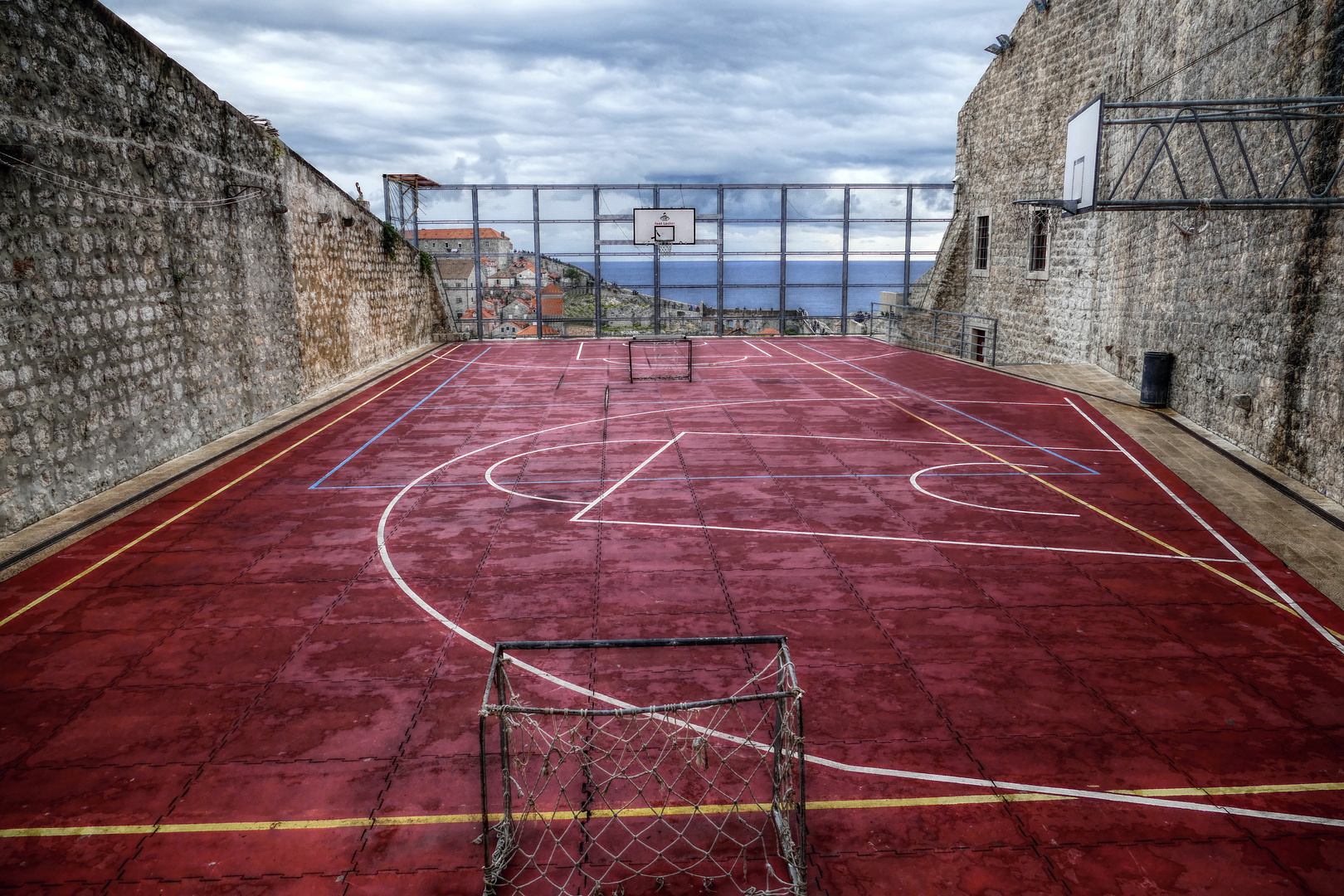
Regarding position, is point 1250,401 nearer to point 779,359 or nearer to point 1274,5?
point 1274,5

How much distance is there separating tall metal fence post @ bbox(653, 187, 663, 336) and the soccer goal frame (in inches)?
1124

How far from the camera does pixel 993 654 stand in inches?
274

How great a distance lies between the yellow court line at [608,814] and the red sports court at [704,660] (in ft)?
0.07

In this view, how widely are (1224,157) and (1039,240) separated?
35.2ft

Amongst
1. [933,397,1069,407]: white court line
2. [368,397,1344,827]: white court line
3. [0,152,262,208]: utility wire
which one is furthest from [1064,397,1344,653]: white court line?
[0,152,262,208]: utility wire

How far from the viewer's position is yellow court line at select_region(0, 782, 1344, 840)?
4934 millimetres

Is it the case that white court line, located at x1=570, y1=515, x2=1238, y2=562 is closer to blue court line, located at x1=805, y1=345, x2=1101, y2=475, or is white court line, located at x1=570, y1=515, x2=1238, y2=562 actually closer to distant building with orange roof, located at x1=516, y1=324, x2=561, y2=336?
blue court line, located at x1=805, y1=345, x2=1101, y2=475

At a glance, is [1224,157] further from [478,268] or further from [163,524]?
[478,268]

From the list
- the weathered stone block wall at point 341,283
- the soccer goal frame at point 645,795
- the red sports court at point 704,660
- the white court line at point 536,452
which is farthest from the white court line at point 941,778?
the weathered stone block wall at point 341,283

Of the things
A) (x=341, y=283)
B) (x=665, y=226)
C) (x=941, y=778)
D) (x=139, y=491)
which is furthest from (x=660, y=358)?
(x=941, y=778)

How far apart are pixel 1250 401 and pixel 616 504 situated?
10187 millimetres

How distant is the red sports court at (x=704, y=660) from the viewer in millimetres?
4809

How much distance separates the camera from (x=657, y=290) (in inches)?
1348

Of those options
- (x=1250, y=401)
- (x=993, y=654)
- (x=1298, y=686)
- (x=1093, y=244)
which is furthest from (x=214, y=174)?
(x=1093, y=244)
